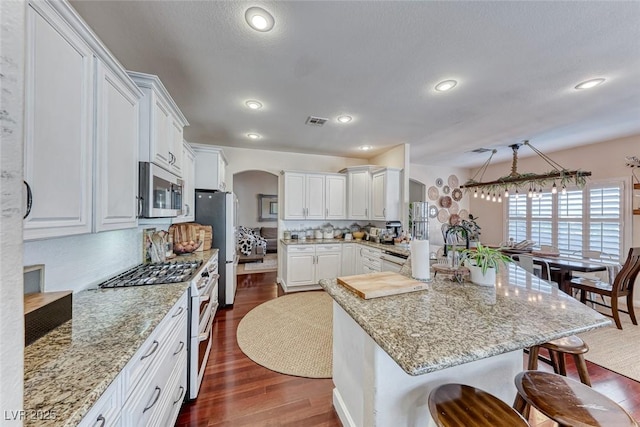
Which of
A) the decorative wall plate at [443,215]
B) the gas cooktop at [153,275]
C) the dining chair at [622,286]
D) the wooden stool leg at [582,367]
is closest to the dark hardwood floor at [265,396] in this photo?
the wooden stool leg at [582,367]

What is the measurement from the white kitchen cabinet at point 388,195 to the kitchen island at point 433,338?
2779 mm

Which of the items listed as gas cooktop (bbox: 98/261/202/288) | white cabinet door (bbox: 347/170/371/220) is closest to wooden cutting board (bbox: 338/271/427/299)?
gas cooktop (bbox: 98/261/202/288)

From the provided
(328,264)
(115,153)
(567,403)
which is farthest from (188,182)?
(567,403)

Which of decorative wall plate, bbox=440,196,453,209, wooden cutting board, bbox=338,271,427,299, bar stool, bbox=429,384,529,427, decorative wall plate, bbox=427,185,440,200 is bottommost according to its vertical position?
bar stool, bbox=429,384,529,427

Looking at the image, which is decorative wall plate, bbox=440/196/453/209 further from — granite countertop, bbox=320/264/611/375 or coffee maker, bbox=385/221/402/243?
granite countertop, bbox=320/264/611/375

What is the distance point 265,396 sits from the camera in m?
1.88

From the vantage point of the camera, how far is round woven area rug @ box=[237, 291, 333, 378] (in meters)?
2.26

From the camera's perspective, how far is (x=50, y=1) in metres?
0.91

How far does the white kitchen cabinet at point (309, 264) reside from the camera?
4.33 m

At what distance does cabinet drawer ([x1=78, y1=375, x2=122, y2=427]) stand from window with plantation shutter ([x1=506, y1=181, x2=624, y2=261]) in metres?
5.48

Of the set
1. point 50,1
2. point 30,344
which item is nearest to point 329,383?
point 30,344

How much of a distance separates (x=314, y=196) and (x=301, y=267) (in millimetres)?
1392

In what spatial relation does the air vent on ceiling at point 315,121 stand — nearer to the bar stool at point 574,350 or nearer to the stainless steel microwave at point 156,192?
the stainless steel microwave at point 156,192

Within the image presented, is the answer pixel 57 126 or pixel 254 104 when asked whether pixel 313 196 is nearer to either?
pixel 254 104
